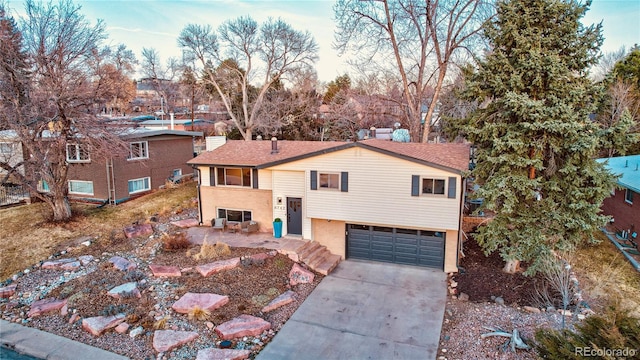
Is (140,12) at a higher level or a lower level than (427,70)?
higher

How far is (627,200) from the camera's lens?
1700 cm

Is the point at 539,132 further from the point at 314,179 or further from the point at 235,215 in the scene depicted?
the point at 235,215

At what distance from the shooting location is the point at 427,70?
1078 inches

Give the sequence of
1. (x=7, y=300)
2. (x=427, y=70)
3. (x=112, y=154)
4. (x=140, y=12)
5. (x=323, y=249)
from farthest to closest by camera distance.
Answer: (x=427, y=70) < (x=140, y=12) < (x=112, y=154) < (x=323, y=249) < (x=7, y=300)

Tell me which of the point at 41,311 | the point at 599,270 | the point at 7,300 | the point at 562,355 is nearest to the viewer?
the point at 562,355

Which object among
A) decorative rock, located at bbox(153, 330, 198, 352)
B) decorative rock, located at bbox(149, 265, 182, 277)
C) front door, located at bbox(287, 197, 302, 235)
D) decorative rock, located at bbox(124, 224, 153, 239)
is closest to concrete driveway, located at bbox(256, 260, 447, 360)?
decorative rock, located at bbox(153, 330, 198, 352)

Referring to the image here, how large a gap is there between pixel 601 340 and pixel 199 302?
382 inches

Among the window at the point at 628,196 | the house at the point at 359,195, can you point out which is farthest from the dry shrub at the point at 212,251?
the window at the point at 628,196

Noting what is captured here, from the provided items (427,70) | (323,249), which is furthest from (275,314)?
(427,70)

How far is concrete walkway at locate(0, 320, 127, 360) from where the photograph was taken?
9641mm

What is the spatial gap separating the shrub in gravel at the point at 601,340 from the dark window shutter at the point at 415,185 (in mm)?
7329

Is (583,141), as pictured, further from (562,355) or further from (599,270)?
(562,355)

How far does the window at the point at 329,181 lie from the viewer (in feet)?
51.6

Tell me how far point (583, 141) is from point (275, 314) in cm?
1063
